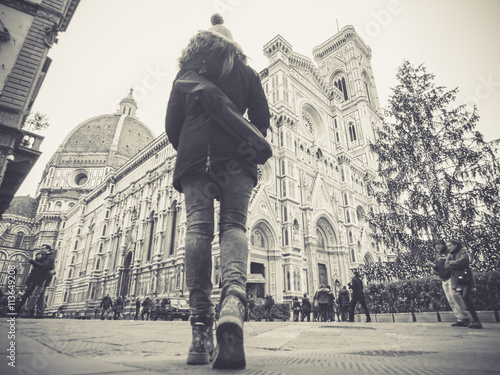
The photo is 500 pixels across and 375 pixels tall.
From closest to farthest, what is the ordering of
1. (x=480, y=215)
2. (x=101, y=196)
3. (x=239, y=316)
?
1. (x=239, y=316)
2. (x=480, y=215)
3. (x=101, y=196)

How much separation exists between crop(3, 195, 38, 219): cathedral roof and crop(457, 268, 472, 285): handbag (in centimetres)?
7146

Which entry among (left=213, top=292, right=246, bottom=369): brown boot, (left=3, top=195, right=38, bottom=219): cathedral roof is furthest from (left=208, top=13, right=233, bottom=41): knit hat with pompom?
(left=3, top=195, right=38, bottom=219): cathedral roof

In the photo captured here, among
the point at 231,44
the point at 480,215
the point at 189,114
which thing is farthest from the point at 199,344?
the point at 480,215

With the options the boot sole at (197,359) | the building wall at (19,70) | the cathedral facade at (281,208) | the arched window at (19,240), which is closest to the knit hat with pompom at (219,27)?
the boot sole at (197,359)

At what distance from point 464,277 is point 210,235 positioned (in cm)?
484

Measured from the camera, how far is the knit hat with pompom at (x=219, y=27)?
2.26 metres

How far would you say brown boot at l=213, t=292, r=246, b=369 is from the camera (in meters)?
1.13

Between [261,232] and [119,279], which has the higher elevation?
[261,232]

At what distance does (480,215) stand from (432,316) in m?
5.34

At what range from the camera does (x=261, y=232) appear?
19.9 meters

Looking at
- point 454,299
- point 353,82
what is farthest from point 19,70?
point 353,82

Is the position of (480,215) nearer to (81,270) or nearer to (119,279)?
(119,279)

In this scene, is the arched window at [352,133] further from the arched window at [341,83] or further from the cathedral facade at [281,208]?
the arched window at [341,83]

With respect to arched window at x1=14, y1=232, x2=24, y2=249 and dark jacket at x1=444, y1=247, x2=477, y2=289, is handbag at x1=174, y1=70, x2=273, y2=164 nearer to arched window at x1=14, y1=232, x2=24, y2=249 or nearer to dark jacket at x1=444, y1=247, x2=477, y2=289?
dark jacket at x1=444, y1=247, x2=477, y2=289
